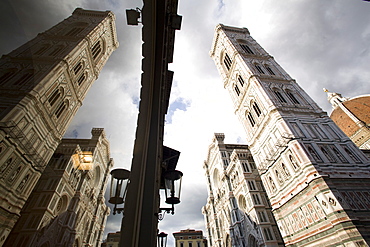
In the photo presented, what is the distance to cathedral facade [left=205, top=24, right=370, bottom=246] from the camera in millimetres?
10570

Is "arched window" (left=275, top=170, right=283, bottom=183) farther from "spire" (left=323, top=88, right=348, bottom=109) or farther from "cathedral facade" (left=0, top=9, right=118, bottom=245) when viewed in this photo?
"spire" (left=323, top=88, right=348, bottom=109)

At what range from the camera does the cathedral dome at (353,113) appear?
38812mm

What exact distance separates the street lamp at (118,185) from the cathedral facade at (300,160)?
40.4ft

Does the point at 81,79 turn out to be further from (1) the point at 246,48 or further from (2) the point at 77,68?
(1) the point at 246,48

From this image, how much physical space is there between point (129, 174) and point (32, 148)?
471 inches

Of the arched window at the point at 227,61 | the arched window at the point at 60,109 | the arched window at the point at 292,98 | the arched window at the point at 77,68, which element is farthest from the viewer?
the arched window at the point at 227,61

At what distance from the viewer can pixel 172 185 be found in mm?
4199

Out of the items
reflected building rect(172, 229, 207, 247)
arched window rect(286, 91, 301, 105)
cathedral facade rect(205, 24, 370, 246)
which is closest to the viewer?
cathedral facade rect(205, 24, 370, 246)

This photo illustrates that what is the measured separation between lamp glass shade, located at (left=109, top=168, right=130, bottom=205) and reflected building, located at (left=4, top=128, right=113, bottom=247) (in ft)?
22.8

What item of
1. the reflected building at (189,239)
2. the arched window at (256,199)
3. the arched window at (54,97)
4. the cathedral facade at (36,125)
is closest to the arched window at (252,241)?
the arched window at (256,199)

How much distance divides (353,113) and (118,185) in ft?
182

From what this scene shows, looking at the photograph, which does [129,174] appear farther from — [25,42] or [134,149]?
[25,42]

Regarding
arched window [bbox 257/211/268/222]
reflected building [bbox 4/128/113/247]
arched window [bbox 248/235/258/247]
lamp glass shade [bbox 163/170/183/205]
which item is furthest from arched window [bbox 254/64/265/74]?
lamp glass shade [bbox 163/170/183/205]

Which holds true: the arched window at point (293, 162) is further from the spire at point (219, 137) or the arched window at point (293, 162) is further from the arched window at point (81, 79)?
the spire at point (219, 137)
